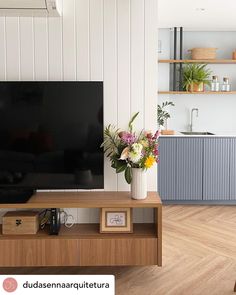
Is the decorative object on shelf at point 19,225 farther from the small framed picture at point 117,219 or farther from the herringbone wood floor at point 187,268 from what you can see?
the small framed picture at point 117,219

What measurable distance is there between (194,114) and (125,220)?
2.97m

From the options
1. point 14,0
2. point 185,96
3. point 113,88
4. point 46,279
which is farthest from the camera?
point 185,96

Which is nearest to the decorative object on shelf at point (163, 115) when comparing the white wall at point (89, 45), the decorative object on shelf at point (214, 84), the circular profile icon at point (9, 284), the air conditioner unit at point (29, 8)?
the decorative object on shelf at point (214, 84)

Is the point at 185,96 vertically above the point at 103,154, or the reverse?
the point at 185,96

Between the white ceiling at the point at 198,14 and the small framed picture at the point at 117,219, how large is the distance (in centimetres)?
236

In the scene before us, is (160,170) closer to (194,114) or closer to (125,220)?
(194,114)

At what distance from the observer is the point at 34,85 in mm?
2852

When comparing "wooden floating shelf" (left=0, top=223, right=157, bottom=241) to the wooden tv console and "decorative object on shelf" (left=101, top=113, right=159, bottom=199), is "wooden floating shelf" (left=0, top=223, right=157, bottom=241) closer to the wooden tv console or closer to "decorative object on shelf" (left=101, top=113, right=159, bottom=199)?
the wooden tv console

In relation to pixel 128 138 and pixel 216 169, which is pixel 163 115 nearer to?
pixel 216 169

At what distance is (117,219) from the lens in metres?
2.86

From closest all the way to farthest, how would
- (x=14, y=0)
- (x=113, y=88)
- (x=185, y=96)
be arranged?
(x=14, y=0), (x=113, y=88), (x=185, y=96)

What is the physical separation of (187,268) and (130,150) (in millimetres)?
1034

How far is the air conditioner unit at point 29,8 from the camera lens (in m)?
2.66

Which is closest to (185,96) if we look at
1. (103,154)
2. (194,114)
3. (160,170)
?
(194,114)
